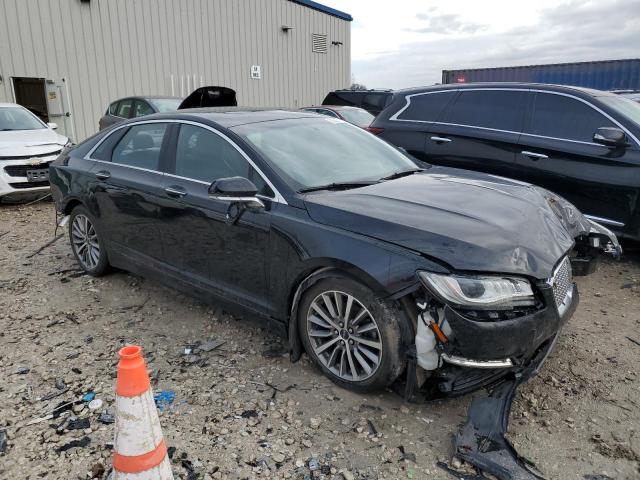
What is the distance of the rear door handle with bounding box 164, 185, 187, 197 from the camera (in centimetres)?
361

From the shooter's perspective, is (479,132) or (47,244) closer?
(479,132)

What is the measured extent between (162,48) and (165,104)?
227 inches

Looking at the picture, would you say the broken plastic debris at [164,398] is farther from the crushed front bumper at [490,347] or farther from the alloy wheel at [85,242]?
the alloy wheel at [85,242]

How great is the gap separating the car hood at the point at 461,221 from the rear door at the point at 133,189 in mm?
1544

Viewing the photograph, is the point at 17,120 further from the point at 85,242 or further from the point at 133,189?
the point at 133,189

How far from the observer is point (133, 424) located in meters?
1.96

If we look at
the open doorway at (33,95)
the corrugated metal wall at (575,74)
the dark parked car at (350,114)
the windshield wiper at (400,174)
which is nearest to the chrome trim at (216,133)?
the windshield wiper at (400,174)

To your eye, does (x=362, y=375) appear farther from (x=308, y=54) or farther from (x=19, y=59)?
(x=308, y=54)

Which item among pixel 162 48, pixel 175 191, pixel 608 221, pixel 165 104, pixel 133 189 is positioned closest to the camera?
pixel 175 191

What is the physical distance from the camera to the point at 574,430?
2619mm

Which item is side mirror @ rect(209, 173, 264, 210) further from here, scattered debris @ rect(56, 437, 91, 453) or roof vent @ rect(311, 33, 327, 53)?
roof vent @ rect(311, 33, 327, 53)

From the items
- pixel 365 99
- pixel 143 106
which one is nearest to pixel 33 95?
pixel 143 106

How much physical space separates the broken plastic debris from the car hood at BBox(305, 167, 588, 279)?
4.36 feet

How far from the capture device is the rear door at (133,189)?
391cm
